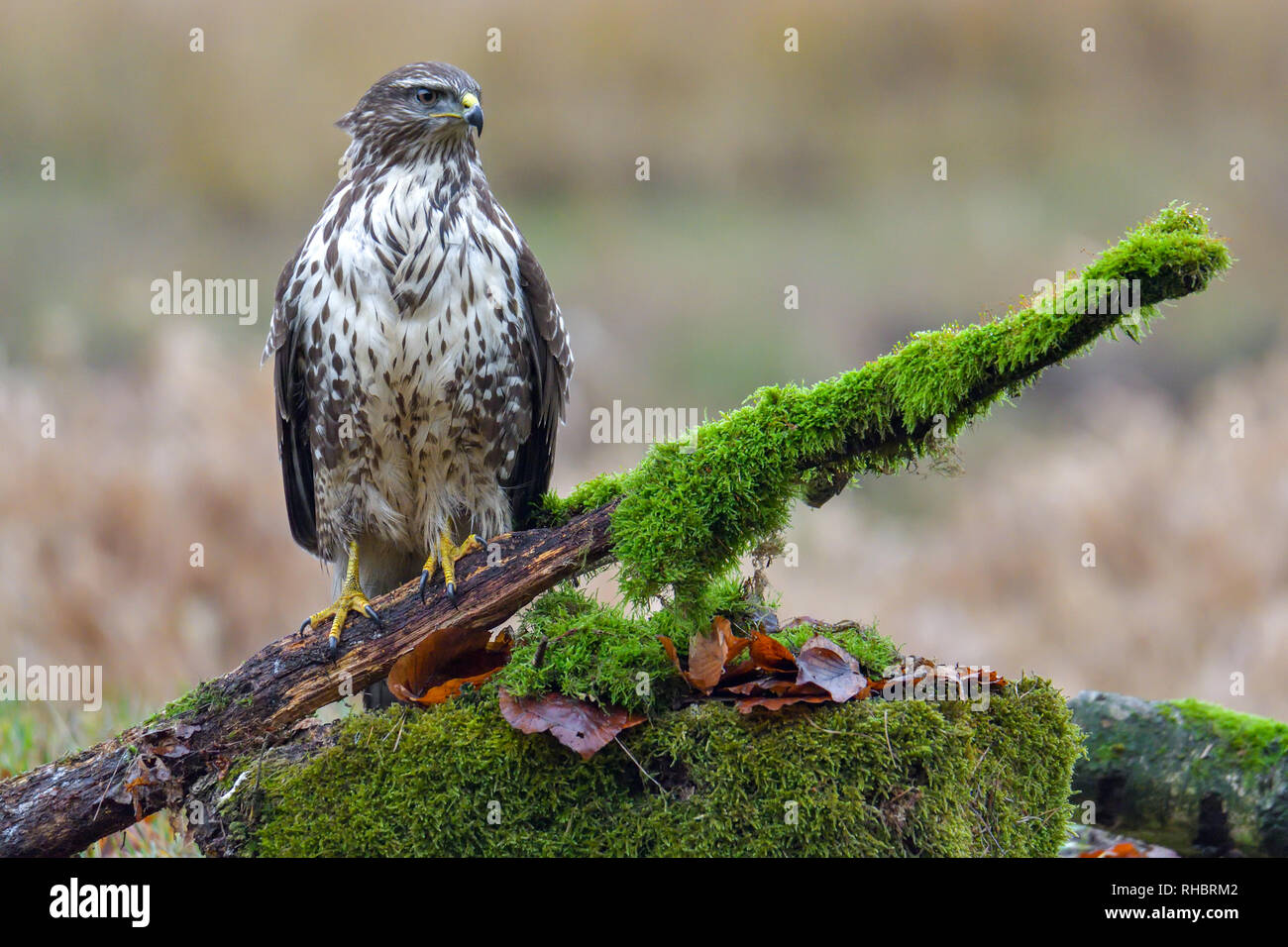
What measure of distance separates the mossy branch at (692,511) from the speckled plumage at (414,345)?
562 mm

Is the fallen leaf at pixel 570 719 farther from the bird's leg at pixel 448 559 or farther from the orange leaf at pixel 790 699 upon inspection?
the bird's leg at pixel 448 559

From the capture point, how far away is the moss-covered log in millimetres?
3605

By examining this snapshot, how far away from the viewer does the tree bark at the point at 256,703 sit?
118 inches

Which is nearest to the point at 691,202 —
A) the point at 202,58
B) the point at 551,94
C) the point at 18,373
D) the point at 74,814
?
the point at 551,94

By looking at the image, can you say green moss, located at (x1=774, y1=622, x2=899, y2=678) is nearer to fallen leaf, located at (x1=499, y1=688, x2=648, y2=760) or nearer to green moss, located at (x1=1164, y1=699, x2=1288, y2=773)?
fallen leaf, located at (x1=499, y1=688, x2=648, y2=760)

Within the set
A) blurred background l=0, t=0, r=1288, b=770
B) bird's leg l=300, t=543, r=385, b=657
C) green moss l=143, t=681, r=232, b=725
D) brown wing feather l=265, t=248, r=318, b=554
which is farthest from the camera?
blurred background l=0, t=0, r=1288, b=770

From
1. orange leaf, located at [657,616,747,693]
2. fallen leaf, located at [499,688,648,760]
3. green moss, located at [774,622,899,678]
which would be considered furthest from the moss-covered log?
fallen leaf, located at [499,688,648,760]

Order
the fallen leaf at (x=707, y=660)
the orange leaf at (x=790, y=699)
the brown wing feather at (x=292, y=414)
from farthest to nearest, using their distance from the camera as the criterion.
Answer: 1. the brown wing feather at (x=292, y=414)
2. the fallen leaf at (x=707, y=660)
3. the orange leaf at (x=790, y=699)

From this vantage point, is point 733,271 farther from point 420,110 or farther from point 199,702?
point 199,702

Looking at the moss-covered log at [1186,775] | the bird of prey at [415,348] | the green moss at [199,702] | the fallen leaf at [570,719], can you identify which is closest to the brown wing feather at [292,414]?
the bird of prey at [415,348]

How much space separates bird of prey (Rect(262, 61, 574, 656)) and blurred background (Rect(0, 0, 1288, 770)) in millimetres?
2562

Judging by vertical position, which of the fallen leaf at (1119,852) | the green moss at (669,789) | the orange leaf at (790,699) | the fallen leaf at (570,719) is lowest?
the fallen leaf at (1119,852)

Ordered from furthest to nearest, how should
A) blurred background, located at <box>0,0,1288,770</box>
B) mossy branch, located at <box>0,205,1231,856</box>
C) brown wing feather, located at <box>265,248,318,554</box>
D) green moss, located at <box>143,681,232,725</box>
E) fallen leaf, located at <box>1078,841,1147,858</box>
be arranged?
1. blurred background, located at <box>0,0,1288,770</box>
2. brown wing feather, located at <box>265,248,318,554</box>
3. fallen leaf, located at <box>1078,841,1147,858</box>
4. green moss, located at <box>143,681,232,725</box>
5. mossy branch, located at <box>0,205,1231,856</box>
